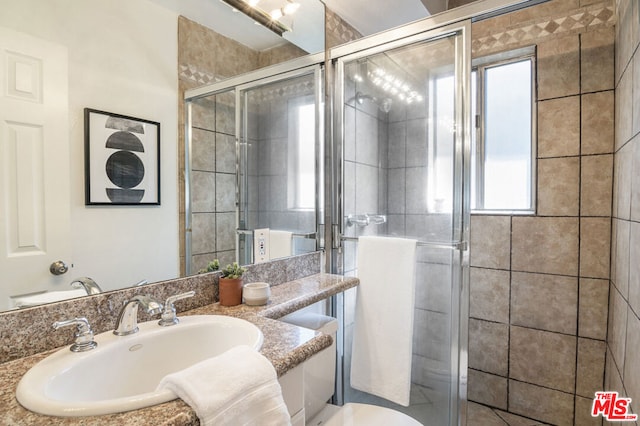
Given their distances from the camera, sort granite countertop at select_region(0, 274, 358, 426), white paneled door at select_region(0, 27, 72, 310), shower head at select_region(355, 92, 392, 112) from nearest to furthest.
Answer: granite countertop at select_region(0, 274, 358, 426) < white paneled door at select_region(0, 27, 72, 310) < shower head at select_region(355, 92, 392, 112)

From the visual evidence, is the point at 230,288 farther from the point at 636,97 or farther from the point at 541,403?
the point at 541,403

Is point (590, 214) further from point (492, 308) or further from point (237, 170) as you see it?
point (237, 170)

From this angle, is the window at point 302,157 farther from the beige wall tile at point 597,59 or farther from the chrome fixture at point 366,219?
the beige wall tile at point 597,59

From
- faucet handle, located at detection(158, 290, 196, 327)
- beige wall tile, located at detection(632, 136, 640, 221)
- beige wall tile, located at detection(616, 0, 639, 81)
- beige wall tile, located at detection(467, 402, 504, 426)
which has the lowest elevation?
beige wall tile, located at detection(467, 402, 504, 426)

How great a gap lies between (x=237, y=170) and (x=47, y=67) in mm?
677

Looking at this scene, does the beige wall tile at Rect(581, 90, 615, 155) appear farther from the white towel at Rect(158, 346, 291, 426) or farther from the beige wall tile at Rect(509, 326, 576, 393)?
the white towel at Rect(158, 346, 291, 426)

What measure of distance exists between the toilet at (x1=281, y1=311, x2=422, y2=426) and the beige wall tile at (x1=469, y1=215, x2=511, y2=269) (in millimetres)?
1183

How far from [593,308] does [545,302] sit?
217 millimetres

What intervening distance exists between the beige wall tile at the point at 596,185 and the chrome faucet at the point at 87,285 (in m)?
2.25

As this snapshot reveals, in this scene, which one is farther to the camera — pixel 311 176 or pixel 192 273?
pixel 311 176

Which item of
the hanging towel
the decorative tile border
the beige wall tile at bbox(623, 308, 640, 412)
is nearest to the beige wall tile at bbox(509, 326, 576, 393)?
the beige wall tile at bbox(623, 308, 640, 412)

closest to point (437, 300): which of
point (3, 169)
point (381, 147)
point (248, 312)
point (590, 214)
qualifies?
point (381, 147)

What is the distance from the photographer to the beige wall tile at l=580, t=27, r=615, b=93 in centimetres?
174

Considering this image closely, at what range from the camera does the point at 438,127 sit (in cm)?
150
